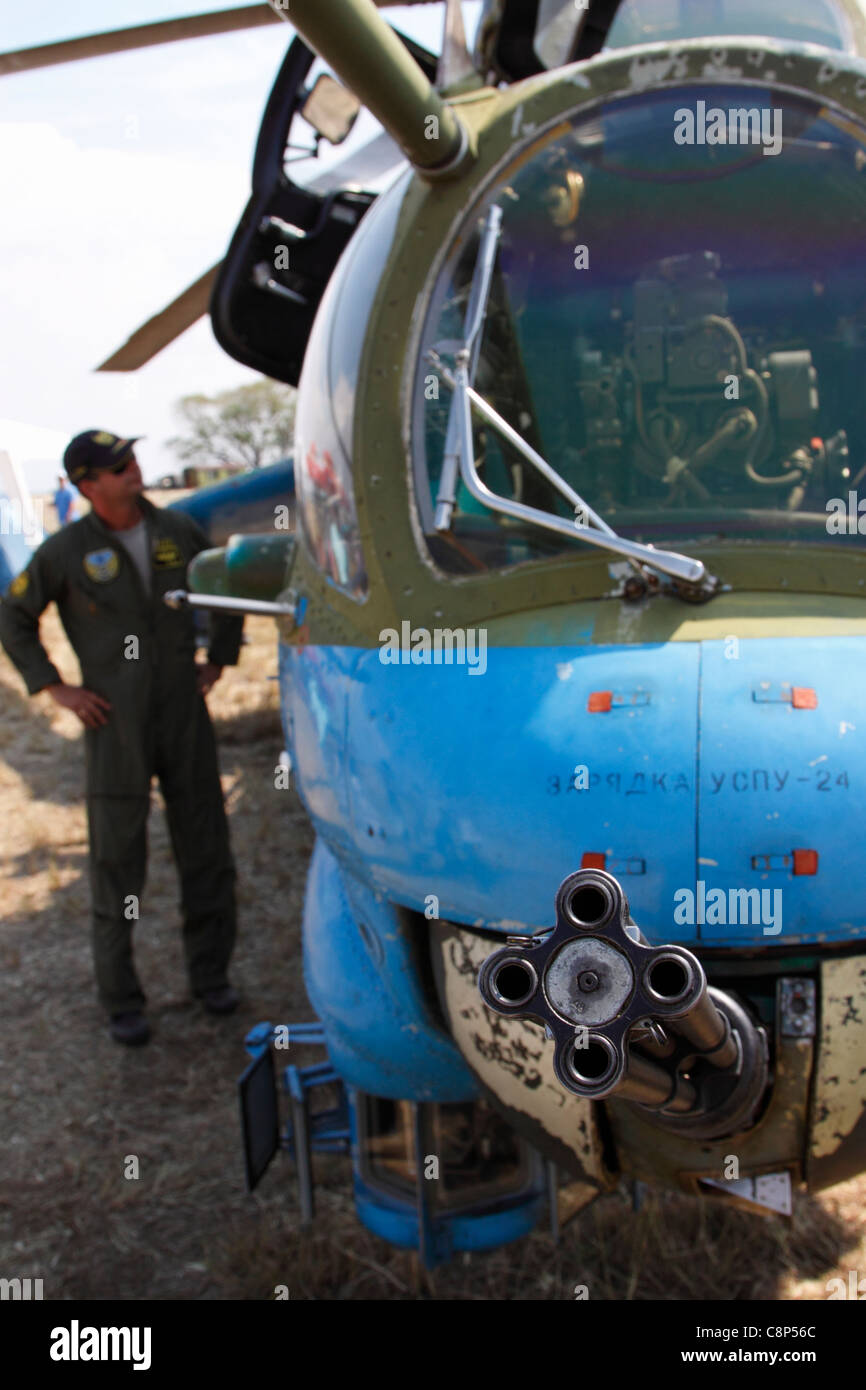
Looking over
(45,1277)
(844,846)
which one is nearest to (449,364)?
(844,846)

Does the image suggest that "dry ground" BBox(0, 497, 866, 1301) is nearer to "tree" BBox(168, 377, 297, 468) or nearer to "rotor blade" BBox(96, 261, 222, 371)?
"rotor blade" BBox(96, 261, 222, 371)

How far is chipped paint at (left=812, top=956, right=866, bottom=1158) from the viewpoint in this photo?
1818mm

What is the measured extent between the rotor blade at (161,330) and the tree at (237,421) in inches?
955

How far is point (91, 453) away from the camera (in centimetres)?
407

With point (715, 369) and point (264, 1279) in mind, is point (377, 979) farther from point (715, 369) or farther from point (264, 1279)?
point (715, 369)

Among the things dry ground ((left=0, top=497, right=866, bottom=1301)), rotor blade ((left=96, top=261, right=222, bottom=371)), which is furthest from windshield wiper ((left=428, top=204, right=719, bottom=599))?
rotor blade ((left=96, top=261, right=222, bottom=371))

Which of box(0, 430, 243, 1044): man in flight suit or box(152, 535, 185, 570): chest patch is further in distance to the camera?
A: box(152, 535, 185, 570): chest patch

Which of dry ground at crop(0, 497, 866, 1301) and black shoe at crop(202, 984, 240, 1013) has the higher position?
black shoe at crop(202, 984, 240, 1013)

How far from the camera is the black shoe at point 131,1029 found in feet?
13.5

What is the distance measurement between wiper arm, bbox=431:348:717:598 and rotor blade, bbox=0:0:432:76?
243cm

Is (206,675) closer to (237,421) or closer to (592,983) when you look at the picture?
(592,983)

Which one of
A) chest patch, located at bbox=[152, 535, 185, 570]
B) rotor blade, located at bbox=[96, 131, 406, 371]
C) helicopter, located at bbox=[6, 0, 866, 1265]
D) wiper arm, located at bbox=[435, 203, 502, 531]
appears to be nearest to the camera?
helicopter, located at bbox=[6, 0, 866, 1265]

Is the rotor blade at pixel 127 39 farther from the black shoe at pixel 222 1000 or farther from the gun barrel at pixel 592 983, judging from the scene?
the gun barrel at pixel 592 983

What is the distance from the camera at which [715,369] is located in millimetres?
2471
